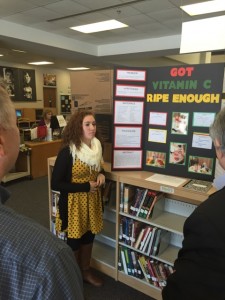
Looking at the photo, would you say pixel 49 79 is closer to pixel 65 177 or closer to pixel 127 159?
pixel 127 159

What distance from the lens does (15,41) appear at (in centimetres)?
511

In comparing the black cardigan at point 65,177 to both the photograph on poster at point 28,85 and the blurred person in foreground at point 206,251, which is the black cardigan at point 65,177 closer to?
the blurred person in foreground at point 206,251

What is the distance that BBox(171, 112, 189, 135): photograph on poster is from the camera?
2051 millimetres

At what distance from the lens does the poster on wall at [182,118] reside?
194cm

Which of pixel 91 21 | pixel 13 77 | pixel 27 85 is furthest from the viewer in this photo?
pixel 27 85

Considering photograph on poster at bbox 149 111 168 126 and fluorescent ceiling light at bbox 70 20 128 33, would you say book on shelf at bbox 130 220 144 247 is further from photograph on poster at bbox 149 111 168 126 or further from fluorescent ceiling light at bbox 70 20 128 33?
fluorescent ceiling light at bbox 70 20 128 33

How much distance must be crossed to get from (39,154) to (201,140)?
4089 mm

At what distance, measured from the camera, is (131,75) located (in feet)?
7.15

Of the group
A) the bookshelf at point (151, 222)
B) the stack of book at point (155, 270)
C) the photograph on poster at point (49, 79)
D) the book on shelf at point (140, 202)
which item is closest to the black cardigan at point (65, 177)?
the bookshelf at point (151, 222)

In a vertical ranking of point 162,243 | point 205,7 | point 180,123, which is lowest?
point 162,243

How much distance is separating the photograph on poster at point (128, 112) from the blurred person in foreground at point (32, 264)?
1.69m

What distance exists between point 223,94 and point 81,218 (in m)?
1.47

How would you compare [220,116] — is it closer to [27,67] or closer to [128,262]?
[128,262]

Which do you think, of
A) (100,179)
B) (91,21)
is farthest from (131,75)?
(91,21)
